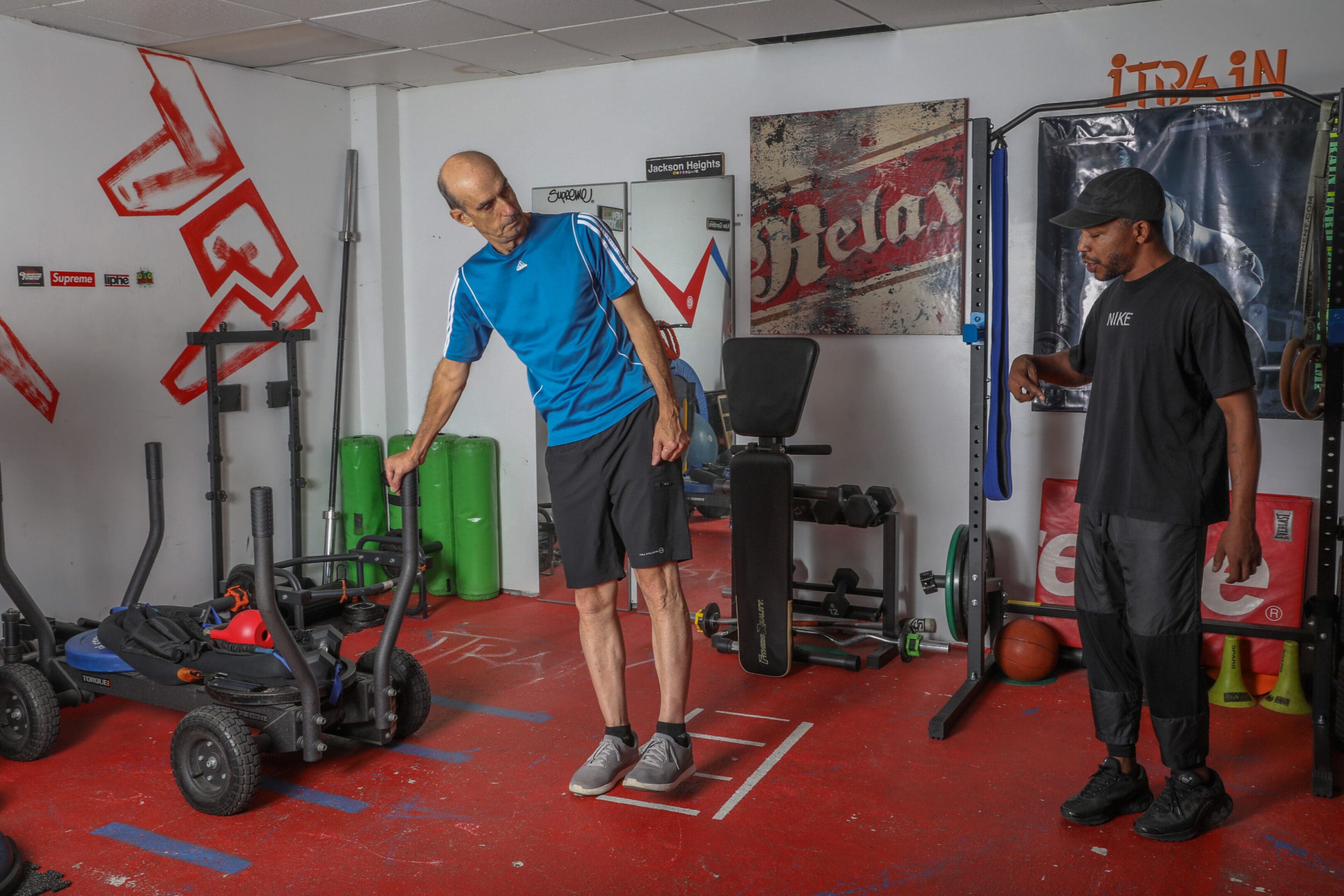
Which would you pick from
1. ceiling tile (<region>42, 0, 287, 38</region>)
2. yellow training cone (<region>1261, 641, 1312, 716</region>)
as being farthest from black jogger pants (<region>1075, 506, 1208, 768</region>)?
ceiling tile (<region>42, 0, 287, 38</region>)

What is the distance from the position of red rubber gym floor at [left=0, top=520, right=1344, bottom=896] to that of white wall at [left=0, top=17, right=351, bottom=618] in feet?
2.99

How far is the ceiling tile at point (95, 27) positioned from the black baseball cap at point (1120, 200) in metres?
3.54

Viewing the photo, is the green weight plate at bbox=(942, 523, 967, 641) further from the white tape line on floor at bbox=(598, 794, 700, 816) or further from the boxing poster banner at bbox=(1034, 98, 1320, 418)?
the white tape line on floor at bbox=(598, 794, 700, 816)

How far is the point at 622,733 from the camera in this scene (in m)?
3.10

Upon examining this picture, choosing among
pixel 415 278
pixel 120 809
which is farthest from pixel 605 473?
pixel 415 278

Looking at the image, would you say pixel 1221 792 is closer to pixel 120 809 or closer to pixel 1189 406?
pixel 1189 406

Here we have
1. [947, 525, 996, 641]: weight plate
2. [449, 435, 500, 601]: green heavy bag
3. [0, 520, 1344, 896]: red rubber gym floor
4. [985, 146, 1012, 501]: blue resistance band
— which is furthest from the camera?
[449, 435, 500, 601]: green heavy bag

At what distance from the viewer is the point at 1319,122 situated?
10.00ft

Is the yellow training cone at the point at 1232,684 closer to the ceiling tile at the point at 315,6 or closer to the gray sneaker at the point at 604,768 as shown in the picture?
the gray sneaker at the point at 604,768

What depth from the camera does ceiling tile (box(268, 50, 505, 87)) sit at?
4777 mm

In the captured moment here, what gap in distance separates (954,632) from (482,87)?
3380mm

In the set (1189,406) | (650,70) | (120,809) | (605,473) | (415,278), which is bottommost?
(120,809)

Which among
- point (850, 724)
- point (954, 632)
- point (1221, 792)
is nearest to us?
point (1221, 792)

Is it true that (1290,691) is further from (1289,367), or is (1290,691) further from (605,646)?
(605,646)
